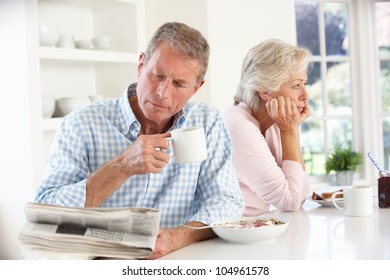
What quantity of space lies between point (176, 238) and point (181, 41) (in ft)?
1.30

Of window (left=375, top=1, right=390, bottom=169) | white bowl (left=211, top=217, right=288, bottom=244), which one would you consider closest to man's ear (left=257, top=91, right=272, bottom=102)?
white bowl (left=211, top=217, right=288, bottom=244)

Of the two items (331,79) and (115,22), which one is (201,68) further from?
(331,79)

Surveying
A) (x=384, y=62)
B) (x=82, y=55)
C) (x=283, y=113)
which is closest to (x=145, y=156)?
(x=283, y=113)

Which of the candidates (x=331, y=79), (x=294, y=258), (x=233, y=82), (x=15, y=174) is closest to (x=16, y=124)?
(x=15, y=174)

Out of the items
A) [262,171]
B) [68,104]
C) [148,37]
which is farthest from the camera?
[148,37]

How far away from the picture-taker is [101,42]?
8.89ft

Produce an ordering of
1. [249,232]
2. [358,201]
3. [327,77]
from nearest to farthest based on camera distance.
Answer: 1. [249,232]
2. [358,201]
3. [327,77]

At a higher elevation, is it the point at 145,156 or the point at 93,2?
the point at 93,2

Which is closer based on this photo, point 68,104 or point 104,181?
point 104,181

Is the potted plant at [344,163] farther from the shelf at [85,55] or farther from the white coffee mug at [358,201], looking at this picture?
the white coffee mug at [358,201]

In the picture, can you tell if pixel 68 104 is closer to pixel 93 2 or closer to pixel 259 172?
pixel 93 2

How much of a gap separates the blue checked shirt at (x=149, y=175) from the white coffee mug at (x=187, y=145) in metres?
0.15

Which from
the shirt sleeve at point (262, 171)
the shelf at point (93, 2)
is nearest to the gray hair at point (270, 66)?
the shirt sleeve at point (262, 171)

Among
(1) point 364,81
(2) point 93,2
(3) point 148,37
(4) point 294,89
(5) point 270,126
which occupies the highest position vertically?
(2) point 93,2
